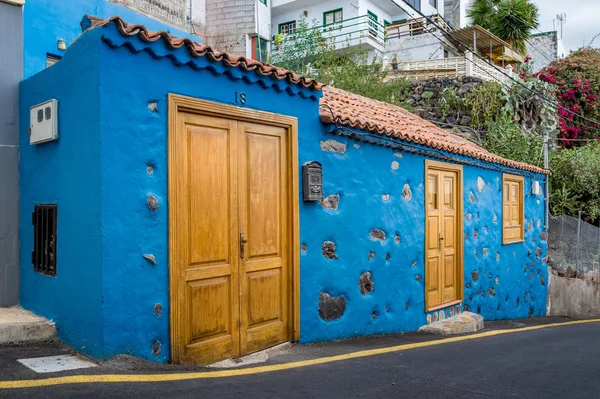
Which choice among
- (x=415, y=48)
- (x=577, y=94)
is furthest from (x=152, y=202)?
(x=415, y=48)

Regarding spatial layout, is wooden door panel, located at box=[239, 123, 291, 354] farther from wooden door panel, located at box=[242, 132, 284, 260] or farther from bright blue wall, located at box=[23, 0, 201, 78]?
bright blue wall, located at box=[23, 0, 201, 78]

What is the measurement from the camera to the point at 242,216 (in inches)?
206

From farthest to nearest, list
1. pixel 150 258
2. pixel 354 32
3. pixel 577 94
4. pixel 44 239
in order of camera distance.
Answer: pixel 354 32
pixel 577 94
pixel 44 239
pixel 150 258

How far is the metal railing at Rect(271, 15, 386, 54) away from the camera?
968 inches

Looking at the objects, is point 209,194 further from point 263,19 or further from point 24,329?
point 263,19

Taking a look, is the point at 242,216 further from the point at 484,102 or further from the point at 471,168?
the point at 484,102

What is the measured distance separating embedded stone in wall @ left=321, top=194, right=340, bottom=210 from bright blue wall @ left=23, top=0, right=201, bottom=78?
204 inches

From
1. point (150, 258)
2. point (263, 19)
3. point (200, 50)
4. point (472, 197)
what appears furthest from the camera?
point (263, 19)

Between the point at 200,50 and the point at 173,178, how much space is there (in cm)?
120

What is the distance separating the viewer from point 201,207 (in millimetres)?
4816

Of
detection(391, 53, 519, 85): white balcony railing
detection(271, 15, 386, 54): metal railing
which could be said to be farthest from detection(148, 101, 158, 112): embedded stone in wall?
detection(271, 15, 386, 54): metal railing

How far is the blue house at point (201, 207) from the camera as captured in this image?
4.21 m

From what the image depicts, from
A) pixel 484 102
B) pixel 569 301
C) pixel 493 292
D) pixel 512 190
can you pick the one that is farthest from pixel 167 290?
pixel 484 102

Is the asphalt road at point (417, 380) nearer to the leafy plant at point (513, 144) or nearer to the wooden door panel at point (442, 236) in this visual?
the wooden door panel at point (442, 236)
